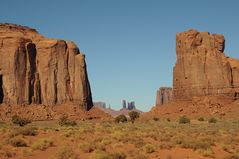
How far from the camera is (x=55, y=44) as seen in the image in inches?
3915

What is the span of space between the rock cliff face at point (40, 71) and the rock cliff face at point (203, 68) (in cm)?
2385

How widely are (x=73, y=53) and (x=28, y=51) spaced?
11408 mm

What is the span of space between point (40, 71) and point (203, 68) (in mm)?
39189

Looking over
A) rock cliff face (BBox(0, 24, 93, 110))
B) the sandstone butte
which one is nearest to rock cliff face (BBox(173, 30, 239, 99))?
the sandstone butte

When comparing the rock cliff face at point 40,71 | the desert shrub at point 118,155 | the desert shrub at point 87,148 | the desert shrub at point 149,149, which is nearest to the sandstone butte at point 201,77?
the rock cliff face at point 40,71

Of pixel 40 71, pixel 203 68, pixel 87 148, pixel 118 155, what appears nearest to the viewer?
pixel 118 155

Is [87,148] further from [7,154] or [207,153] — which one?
[207,153]

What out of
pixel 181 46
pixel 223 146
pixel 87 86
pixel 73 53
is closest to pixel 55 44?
pixel 73 53

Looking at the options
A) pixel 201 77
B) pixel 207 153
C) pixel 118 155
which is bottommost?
pixel 207 153

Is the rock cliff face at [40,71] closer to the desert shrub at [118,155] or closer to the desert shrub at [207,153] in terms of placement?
the desert shrub at [207,153]

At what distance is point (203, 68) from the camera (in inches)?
3652

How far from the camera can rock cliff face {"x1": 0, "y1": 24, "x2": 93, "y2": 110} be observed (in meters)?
93.8

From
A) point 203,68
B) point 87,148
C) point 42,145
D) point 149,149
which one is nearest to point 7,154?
point 42,145

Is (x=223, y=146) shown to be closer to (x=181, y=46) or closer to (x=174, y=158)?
(x=174, y=158)
